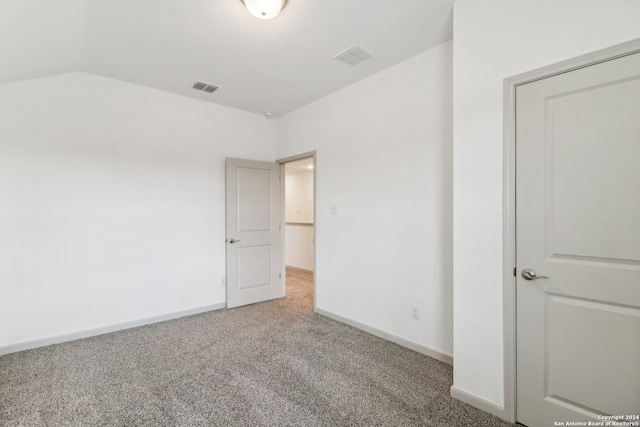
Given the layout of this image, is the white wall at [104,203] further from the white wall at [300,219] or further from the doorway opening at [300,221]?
the white wall at [300,219]

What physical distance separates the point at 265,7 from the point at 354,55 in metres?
1.08

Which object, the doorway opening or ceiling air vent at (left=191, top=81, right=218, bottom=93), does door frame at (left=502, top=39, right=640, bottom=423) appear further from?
the doorway opening

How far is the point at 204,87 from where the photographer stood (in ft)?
11.3

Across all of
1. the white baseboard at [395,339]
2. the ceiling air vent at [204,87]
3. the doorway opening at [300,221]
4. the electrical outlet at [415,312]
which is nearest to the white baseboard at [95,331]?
the white baseboard at [395,339]

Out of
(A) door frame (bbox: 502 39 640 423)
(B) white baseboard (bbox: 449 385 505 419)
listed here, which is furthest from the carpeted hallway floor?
(A) door frame (bbox: 502 39 640 423)

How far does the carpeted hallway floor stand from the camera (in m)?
1.88

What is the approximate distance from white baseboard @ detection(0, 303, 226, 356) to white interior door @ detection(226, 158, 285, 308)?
1.57 ft

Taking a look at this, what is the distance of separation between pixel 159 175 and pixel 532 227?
12.4ft

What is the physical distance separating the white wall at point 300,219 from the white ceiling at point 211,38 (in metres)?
3.72

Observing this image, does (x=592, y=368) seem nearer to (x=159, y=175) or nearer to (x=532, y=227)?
(x=532, y=227)

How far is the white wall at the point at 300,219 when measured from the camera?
261 inches

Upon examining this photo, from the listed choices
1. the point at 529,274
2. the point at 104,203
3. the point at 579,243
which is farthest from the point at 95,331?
the point at 579,243

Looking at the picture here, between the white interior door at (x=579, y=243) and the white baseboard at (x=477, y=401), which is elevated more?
the white interior door at (x=579, y=243)

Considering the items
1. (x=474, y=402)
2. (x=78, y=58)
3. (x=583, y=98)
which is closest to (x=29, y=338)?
(x=78, y=58)
